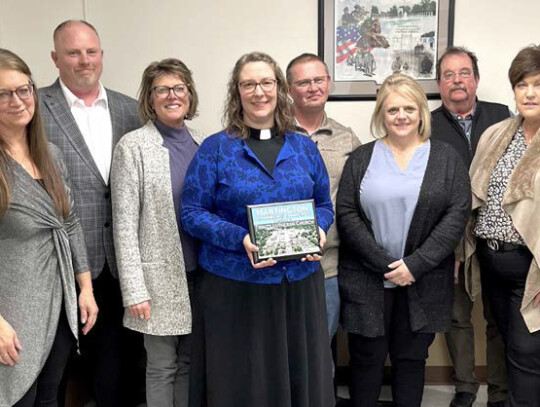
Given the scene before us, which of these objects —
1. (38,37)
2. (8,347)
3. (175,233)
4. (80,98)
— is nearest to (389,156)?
(175,233)

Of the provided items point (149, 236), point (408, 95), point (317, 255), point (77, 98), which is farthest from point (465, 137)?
point (77, 98)

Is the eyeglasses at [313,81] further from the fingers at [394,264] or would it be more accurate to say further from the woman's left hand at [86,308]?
the woman's left hand at [86,308]

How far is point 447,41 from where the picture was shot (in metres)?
2.67

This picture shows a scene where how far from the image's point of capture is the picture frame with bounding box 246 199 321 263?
164 cm

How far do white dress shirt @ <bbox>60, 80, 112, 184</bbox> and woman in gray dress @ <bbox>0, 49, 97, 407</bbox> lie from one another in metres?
0.41

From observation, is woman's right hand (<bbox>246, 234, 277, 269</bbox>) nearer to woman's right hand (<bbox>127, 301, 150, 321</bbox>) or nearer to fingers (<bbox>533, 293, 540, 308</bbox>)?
woman's right hand (<bbox>127, 301, 150, 321</bbox>)

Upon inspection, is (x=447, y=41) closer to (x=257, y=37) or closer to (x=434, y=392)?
(x=257, y=37)

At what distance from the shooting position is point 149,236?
75.0 inches

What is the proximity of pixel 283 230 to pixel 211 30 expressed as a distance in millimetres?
1484

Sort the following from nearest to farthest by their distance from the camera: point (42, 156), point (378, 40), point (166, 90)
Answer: point (42, 156)
point (166, 90)
point (378, 40)

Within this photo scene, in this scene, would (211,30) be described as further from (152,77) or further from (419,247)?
(419,247)

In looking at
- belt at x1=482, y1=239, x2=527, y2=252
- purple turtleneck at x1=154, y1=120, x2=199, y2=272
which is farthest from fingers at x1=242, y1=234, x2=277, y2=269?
belt at x1=482, y1=239, x2=527, y2=252

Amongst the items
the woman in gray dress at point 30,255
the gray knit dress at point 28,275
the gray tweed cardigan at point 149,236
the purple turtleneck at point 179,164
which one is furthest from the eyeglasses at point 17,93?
the purple turtleneck at point 179,164

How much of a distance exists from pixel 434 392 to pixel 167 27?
7.70 feet
